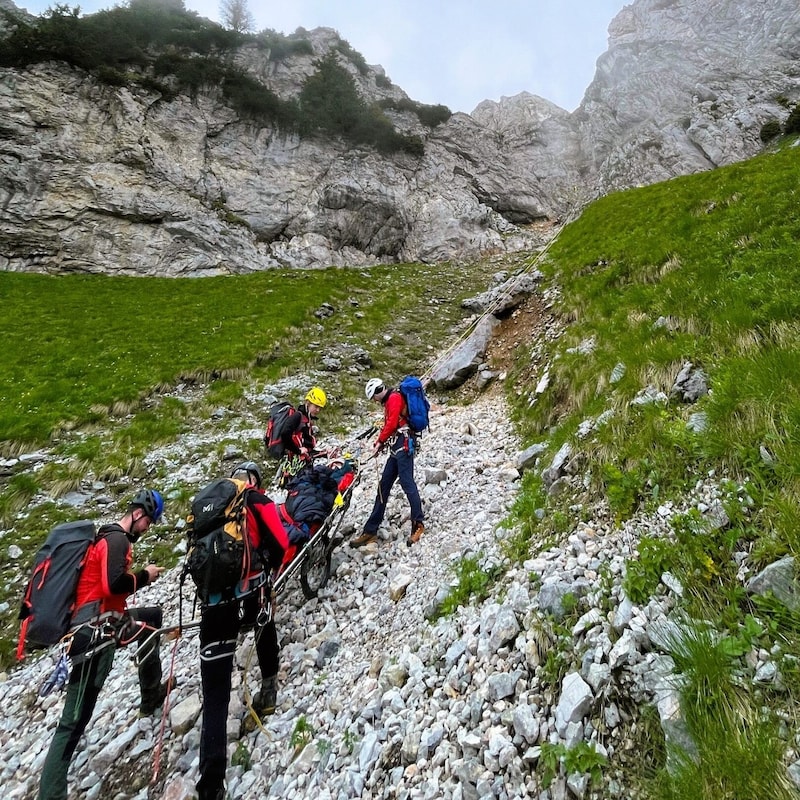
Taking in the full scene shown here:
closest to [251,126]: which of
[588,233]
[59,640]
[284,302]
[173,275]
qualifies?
[173,275]

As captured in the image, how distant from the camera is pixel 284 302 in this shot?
993 inches

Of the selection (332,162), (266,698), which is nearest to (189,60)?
(332,162)

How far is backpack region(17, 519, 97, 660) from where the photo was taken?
4.68 meters

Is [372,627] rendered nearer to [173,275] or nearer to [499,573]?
[499,573]

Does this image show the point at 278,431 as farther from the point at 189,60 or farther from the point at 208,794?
the point at 189,60

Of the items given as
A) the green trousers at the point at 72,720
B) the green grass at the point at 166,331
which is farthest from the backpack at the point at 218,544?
the green grass at the point at 166,331

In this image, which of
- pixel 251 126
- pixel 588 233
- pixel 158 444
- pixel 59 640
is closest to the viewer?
pixel 59 640

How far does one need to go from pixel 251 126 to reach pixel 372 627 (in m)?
59.7

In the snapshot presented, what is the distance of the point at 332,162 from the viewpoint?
→ 5094 cm

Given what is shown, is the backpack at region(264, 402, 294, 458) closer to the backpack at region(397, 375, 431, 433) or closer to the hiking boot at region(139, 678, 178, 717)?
the backpack at region(397, 375, 431, 433)

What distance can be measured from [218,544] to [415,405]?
4729mm

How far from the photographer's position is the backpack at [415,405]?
8.55 metres

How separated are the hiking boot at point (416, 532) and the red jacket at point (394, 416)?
5.94ft

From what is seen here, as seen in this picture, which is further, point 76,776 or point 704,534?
point 76,776
